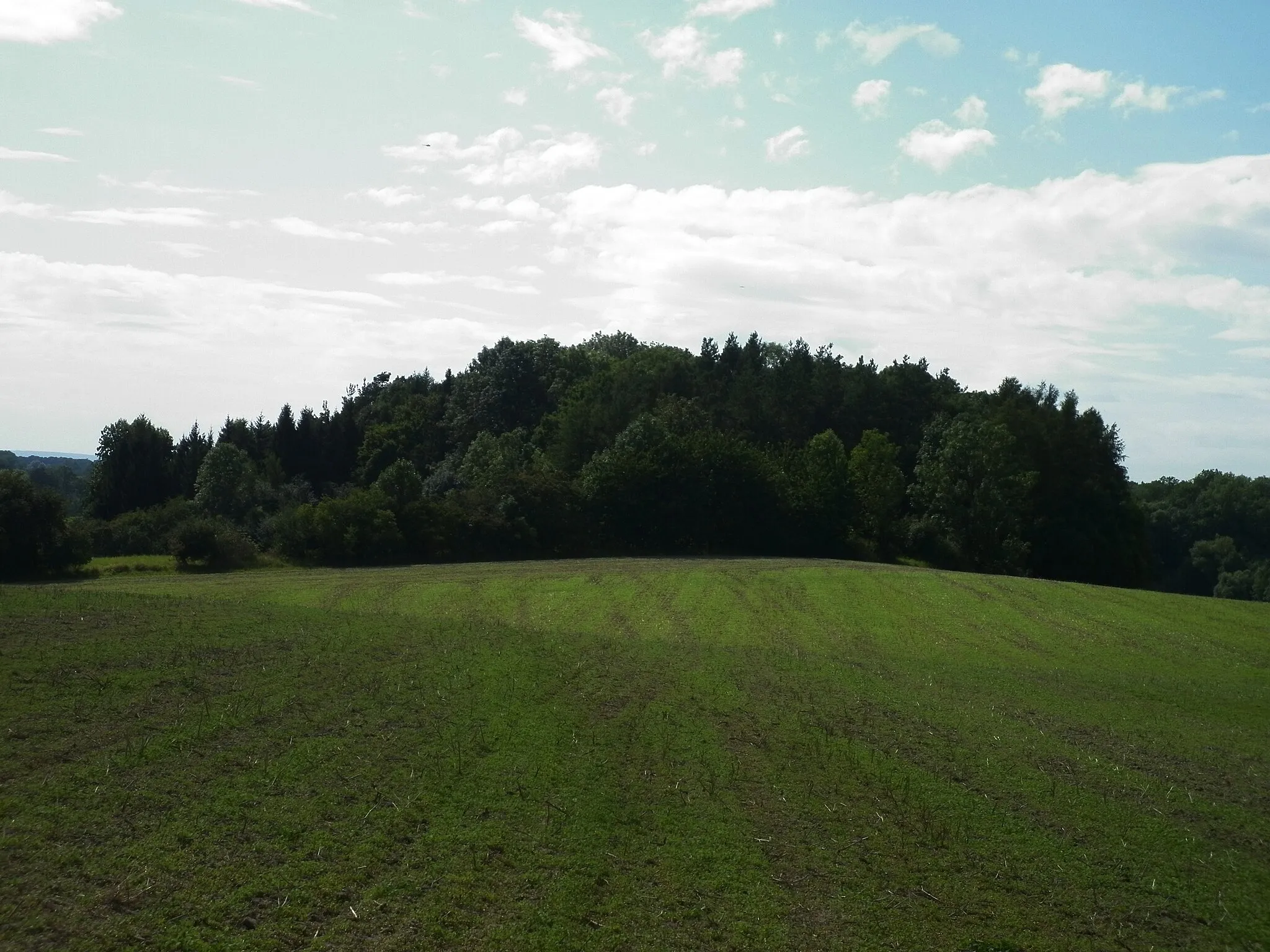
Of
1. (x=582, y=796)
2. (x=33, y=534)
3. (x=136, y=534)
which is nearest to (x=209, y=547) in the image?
(x=136, y=534)

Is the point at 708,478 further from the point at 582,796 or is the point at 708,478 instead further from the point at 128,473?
the point at 582,796

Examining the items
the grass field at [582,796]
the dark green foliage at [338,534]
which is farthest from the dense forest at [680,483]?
the grass field at [582,796]

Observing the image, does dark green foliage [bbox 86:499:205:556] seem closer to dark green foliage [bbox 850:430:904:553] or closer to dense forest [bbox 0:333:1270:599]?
dense forest [bbox 0:333:1270:599]

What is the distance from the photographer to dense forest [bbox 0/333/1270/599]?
228ft

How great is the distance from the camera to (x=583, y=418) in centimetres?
10662

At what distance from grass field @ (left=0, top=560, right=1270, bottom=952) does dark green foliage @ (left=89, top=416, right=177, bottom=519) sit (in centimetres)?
7380

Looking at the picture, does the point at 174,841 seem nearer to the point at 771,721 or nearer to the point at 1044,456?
the point at 771,721

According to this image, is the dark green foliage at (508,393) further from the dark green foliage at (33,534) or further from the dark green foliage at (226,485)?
the dark green foliage at (33,534)

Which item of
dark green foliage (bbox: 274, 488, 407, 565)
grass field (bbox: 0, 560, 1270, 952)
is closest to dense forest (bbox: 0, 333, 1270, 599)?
dark green foliage (bbox: 274, 488, 407, 565)

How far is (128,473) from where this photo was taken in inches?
3809

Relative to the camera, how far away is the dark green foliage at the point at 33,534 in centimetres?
4994

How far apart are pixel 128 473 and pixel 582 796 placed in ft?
310

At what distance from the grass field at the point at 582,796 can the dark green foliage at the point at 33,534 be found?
24.2 m

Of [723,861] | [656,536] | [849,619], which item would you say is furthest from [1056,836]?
[656,536]
